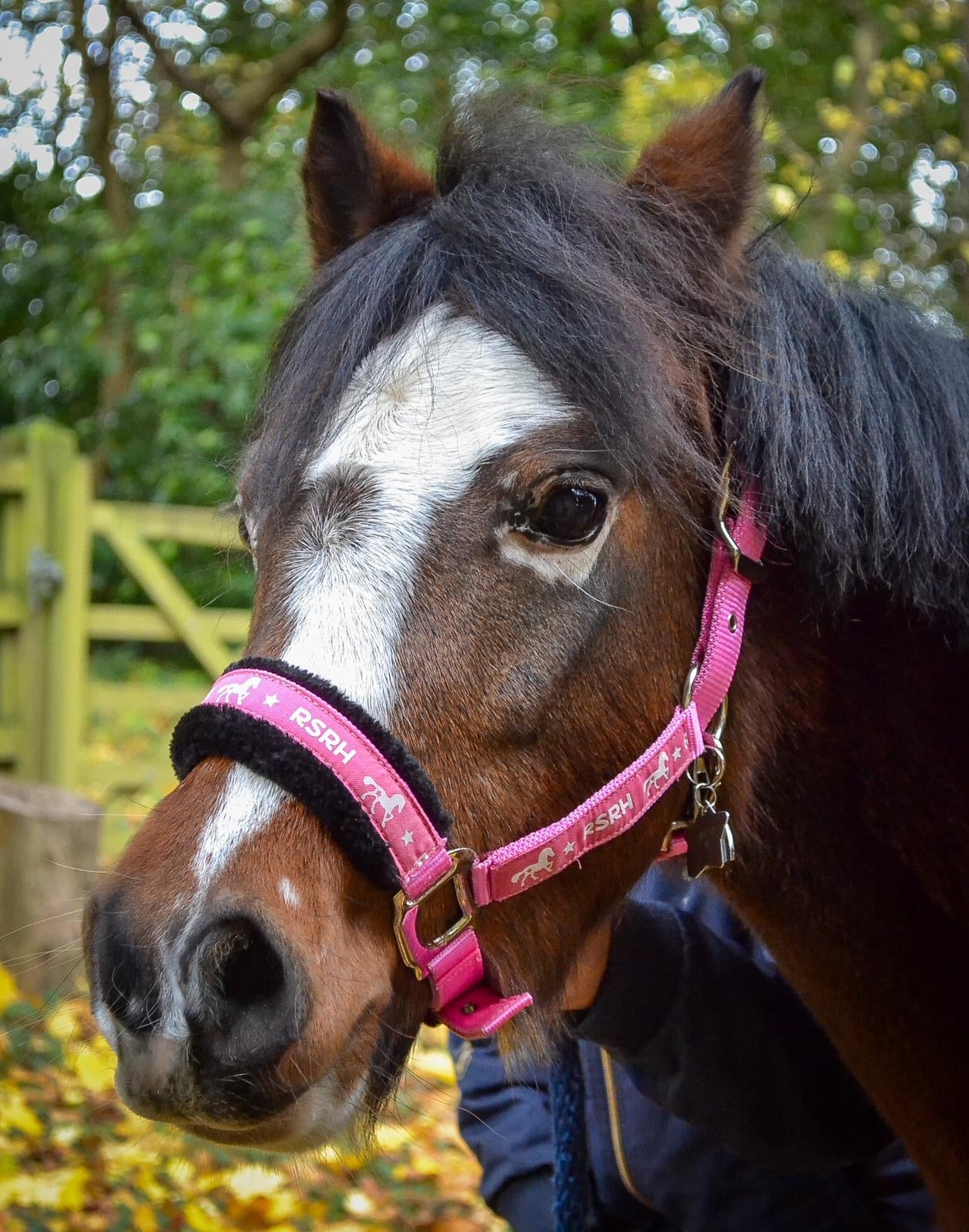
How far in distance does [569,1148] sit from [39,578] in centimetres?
449

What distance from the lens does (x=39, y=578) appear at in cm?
582

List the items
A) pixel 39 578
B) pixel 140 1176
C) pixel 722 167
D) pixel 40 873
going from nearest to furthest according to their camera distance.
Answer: pixel 722 167 < pixel 140 1176 < pixel 40 873 < pixel 39 578

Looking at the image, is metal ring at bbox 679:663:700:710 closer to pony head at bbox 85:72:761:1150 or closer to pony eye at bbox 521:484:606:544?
pony head at bbox 85:72:761:1150

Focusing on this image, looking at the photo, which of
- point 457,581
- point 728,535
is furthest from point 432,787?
point 728,535

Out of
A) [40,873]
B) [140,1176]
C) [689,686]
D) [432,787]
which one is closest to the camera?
[432,787]

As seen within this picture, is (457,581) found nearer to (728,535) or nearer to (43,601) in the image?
(728,535)

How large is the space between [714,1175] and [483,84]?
7.34ft

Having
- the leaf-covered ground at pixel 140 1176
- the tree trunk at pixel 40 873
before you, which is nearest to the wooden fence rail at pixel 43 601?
the tree trunk at pixel 40 873

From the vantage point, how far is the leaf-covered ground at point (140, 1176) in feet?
11.1

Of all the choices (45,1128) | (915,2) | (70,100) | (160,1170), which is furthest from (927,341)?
(70,100)

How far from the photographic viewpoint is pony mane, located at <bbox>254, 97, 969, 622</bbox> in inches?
68.7

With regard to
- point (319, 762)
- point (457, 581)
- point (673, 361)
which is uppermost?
point (673, 361)

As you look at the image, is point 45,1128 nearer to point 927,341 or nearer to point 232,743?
point 232,743

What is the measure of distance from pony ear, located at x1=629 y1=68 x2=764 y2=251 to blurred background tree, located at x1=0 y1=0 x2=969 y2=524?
7.53m
